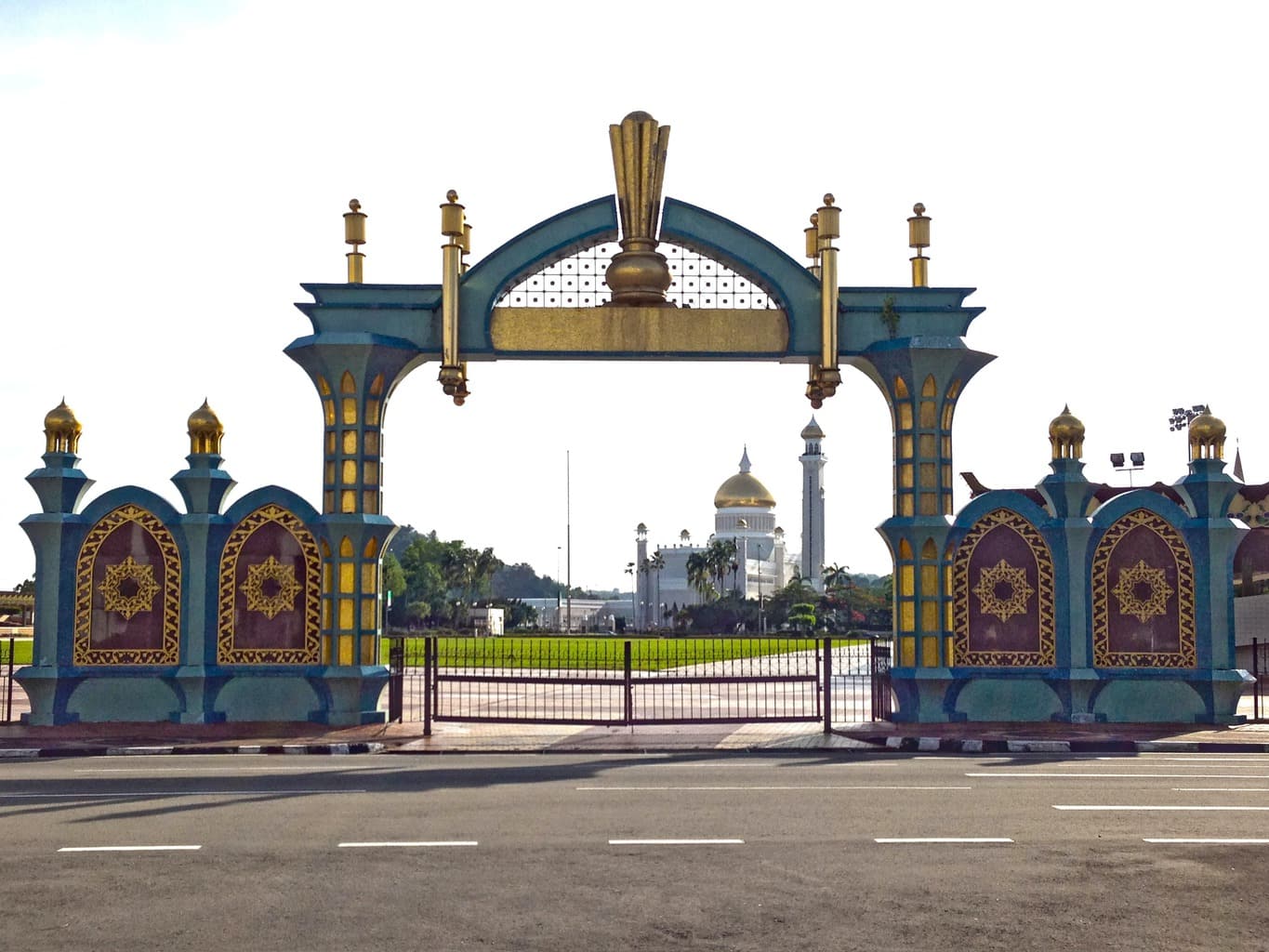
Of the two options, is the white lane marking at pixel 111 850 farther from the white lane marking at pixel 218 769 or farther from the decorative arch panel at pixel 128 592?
the decorative arch panel at pixel 128 592

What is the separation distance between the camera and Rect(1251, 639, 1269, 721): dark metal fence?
19608 mm

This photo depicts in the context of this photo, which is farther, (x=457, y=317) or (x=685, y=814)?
(x=457, y=317)

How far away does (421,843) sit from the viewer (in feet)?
29.4

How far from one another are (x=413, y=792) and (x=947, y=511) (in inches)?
364

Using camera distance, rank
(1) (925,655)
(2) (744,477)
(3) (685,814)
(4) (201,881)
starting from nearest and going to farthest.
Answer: (4) (201,881), (3) (685,814), (1) (925,655), (2) (744,477)

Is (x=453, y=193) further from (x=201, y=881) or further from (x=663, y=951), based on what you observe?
(x=663, y=951)

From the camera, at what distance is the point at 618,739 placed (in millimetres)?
16734

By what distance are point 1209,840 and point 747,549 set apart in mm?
105153

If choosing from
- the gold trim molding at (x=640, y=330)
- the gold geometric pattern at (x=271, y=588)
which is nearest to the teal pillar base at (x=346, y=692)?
the gold geometric pattern at (x=271, y=588)

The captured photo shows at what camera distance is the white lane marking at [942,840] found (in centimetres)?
900

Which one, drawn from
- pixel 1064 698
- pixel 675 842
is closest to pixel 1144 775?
pixel 1064 698

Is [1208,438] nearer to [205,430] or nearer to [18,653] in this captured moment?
[205,430]

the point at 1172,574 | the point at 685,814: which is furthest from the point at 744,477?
the point at 685,814

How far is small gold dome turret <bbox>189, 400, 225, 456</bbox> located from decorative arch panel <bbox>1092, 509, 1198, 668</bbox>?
11706 millimetres
